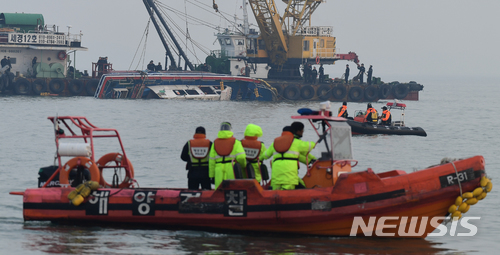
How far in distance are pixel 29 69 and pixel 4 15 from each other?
210 inches

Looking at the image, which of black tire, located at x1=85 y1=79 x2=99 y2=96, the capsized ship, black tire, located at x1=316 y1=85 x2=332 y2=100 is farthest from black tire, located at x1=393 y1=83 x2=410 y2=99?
the capsized ship

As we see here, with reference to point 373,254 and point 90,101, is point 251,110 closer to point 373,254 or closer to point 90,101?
point 90,101

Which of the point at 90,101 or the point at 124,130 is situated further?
the point at 90,101

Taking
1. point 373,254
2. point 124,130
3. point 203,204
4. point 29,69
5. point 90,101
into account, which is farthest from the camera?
point 29,69

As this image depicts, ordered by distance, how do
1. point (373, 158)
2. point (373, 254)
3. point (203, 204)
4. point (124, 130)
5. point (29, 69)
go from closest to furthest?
point (373, 254) → point (203, 204) → point (373, 158) → point (124, 130) → point (29, 69)

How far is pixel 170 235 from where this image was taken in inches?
451

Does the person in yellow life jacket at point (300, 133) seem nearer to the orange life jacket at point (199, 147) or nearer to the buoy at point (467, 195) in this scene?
the orange life jacket at point (199, 147)

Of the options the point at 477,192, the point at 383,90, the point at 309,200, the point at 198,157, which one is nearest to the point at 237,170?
the point at 198,157

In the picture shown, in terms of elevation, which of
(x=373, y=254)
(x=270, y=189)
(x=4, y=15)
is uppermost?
(x=4, y=15)

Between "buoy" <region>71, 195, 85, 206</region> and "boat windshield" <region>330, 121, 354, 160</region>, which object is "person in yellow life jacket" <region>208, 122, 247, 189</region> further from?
"buoy" <region>71, 195, 85, 206</region>

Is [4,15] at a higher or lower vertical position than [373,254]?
higher

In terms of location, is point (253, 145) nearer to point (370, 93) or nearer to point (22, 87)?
point (22, 87)

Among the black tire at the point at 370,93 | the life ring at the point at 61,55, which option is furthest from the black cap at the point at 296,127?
the life ring at the point at 61,55

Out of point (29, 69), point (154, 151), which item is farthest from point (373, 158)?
point (29, 69)
